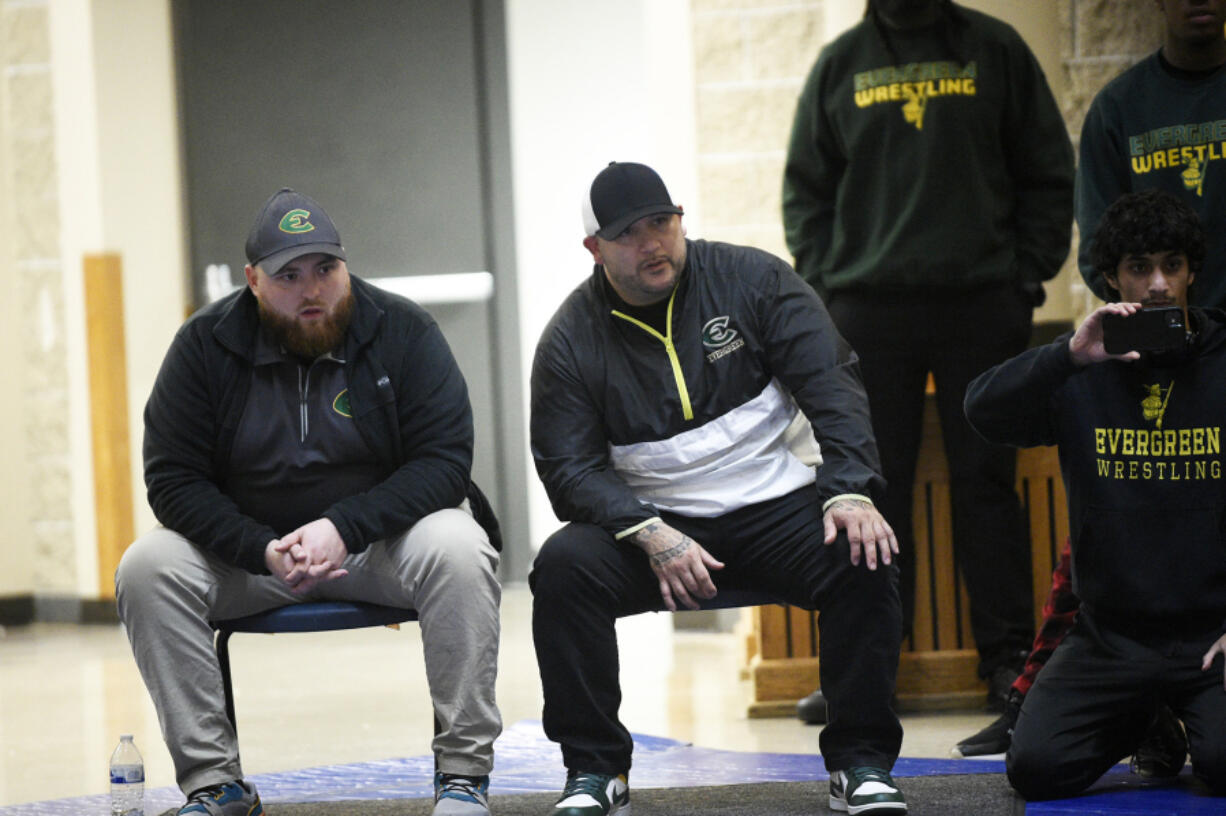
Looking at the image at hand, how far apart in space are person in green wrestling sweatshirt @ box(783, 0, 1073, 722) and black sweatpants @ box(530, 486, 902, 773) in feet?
2.91

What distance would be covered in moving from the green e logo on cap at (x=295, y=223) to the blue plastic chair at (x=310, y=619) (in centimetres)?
68

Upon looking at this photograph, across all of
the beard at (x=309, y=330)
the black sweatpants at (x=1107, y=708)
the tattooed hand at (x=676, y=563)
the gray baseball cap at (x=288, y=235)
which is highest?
the gray baseball cap at (x=288, y=235)

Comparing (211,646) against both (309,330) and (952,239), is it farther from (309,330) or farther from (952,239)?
(952,239)

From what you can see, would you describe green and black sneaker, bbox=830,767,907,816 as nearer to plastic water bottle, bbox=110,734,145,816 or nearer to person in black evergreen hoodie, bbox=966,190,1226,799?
person in black evergreen hoodie, bbox=966,190,1226,799

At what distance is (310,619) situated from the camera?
8.95 feet

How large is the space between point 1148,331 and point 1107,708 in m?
0.64

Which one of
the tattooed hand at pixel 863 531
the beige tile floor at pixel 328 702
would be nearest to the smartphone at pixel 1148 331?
the tattooed hand at pixel 863 531

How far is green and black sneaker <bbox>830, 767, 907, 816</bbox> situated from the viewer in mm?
2508

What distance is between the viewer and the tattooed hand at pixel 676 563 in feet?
8.55

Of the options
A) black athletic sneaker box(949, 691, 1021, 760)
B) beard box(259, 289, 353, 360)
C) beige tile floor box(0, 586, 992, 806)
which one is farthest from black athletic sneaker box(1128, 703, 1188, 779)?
beard box(259, 289, 353, 360)

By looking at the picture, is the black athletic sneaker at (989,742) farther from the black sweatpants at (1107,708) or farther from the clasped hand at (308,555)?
the clasped hand at (308,555)

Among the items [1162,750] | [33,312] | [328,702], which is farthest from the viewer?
[33,312]

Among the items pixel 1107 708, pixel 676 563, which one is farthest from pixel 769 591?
pixel 1107 708

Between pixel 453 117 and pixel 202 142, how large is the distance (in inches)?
39.3
